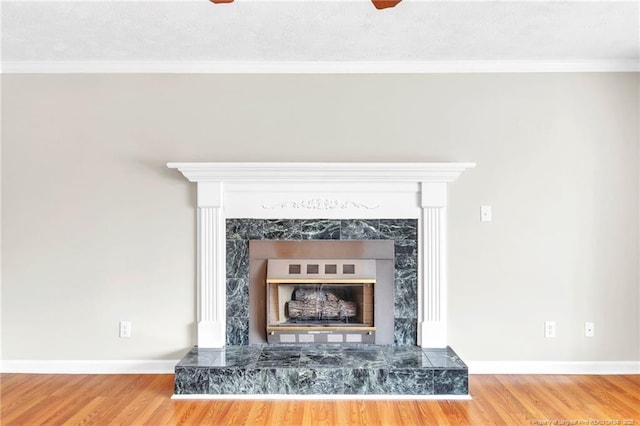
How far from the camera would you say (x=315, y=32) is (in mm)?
3084

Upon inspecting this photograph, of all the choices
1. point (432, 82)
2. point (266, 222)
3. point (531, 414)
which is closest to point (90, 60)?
point (266, 222)

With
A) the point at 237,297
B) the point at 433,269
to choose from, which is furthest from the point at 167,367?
the point at 433,269

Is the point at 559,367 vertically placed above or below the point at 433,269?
below

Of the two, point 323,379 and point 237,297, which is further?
point 237,297

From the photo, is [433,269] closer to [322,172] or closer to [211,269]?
[322,172]

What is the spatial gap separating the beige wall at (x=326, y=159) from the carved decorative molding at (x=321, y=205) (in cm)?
35

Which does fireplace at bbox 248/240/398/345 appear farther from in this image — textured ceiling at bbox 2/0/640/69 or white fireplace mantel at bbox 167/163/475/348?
textured ceiling at bbox 2/0/640/69

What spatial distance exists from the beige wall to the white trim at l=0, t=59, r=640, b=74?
0.06 meters

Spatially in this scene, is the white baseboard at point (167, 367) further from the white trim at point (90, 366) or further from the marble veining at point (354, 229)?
the marble veining at point (354, 229)

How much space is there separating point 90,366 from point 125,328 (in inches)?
15.2

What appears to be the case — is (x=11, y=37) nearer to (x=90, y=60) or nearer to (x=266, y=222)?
(x=90, y=60)

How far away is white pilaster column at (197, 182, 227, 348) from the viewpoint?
3.57 metres

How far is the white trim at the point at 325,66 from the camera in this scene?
361 cm

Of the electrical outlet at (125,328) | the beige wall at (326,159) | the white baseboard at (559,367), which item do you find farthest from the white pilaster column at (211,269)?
the white baseboard at (559,367)
